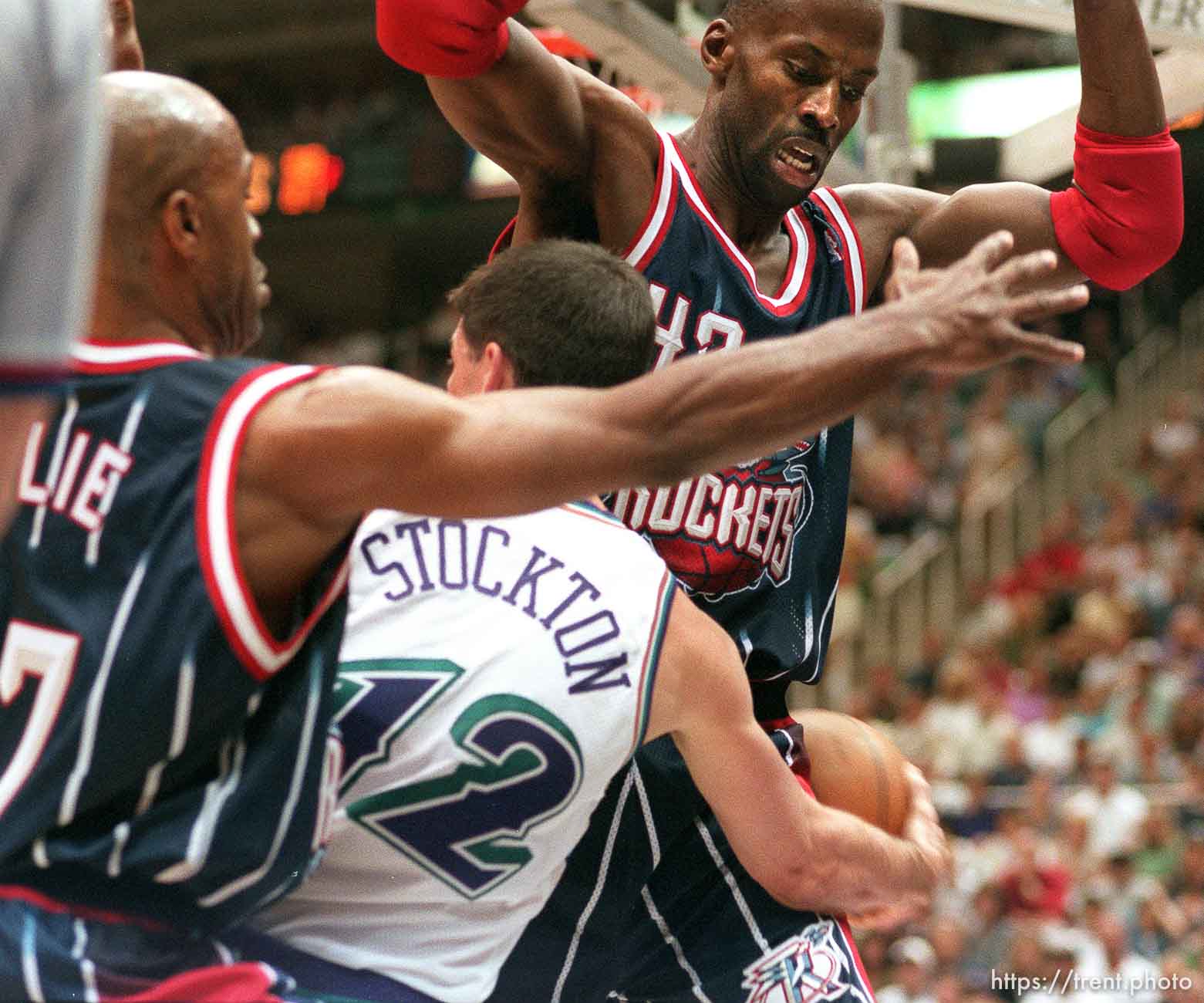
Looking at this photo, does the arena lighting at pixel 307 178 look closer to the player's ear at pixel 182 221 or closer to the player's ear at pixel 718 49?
the player's ear at pixel 718 49

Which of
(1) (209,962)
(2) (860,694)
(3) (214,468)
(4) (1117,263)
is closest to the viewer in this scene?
(3) (214,468)

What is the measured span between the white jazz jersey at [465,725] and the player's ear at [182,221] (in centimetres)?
54

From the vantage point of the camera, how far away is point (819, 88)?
3.33m

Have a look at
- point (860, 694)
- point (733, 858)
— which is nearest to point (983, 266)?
point (733, 858)

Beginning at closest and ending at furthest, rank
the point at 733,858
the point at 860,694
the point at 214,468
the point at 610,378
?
the point at 214,468, the point at 610,378, the point at 733,858, the point at 860,694

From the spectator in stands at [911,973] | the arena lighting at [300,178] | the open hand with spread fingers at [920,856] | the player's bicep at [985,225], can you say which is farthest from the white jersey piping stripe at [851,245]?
the arena lighting at [300,178]

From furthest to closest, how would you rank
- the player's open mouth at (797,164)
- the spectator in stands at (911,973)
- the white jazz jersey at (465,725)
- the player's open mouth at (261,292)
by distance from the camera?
1. the spectator in stands at (911,973)
2. the player's open mouth at (797,164)
3. the white jazz jersey at (465,725)
4. the player's open mouth at (261,292)

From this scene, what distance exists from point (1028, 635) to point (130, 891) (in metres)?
11.1

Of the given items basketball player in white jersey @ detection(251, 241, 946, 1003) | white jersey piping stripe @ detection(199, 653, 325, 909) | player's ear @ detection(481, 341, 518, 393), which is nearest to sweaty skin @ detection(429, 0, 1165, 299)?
basketball player in white jersey @ detection(251, 241, 946, 1003)

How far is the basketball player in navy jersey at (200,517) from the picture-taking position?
196cm

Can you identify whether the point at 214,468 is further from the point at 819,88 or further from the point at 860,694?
the point at 860,694

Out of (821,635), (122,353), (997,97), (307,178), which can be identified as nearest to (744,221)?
(821,635)

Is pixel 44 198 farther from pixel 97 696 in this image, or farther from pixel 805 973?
pixel 805 973

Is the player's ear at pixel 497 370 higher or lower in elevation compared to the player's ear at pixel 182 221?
lower
